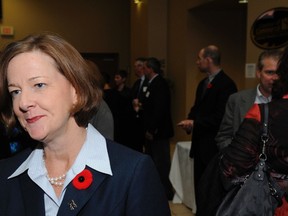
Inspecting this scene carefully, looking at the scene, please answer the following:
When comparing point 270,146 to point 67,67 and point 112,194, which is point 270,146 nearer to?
point 112,194

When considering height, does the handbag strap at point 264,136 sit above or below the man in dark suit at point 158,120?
above

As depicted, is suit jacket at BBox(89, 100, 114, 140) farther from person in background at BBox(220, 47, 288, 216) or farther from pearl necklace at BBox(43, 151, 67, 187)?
pearl necklace at BBox(43, 151, 67, 187)

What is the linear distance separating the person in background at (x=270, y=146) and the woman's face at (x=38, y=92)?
0.75 meters

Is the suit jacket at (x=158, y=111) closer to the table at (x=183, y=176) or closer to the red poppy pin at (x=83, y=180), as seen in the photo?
the table at (x=183, y=176)

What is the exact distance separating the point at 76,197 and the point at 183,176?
11.0 ft

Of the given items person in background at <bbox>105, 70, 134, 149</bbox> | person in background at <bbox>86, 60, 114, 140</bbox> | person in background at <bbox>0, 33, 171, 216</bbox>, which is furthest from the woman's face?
person in background at <bbox>105, 70, 134, 149</bbox>

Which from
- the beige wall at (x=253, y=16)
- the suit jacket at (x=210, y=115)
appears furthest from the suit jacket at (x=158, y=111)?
the beige wall at (x=253, y=16)

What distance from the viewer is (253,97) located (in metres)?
2.92

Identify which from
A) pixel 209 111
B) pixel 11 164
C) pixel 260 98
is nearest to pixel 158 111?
pixel 209 111

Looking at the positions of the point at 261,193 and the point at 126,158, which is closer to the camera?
the point at 126,158

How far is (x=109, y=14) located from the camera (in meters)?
10.6

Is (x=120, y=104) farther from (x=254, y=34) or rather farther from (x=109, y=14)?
(x=109, y=14)

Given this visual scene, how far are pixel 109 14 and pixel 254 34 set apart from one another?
6.55m

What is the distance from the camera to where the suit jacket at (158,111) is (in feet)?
15.6
